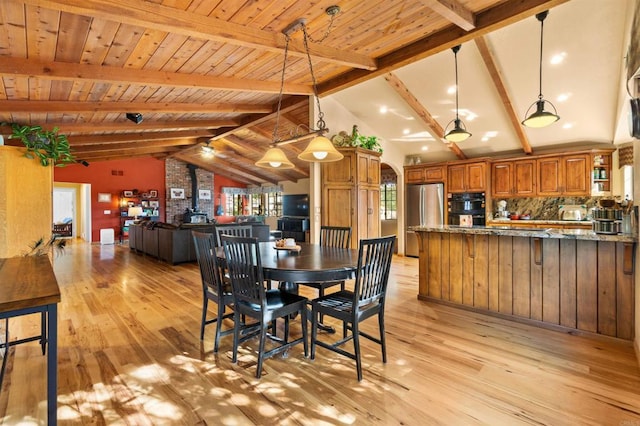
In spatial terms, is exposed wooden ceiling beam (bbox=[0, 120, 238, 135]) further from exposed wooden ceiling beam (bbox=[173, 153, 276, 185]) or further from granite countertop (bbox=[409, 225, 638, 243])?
granite countertop (bbox=[409, 225, 638, 243])

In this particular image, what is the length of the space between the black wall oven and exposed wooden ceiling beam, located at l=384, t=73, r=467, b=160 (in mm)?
918

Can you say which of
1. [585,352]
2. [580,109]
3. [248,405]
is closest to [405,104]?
[580,109]

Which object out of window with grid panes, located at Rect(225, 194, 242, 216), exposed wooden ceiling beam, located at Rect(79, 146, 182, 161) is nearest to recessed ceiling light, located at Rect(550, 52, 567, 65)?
exposed wooden ceiling beam, located at Rect(79, 146, 182, 161)

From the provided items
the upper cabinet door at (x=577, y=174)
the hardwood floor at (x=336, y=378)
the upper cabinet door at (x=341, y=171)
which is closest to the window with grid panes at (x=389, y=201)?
the upper cabinet door at (x=341, y=171)

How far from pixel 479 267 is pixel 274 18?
3.30 metres

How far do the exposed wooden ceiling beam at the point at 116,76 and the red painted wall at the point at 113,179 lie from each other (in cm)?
886

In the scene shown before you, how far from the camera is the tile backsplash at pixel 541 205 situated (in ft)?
19.4

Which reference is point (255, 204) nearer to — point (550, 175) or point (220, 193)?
point (220, 193)

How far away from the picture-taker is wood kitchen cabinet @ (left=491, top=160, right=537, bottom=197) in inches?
237

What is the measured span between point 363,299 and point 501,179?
5.38 m

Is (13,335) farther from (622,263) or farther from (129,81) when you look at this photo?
(622,263)

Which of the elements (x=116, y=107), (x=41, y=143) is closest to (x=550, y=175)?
(x=116, y=107)

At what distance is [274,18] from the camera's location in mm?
2924

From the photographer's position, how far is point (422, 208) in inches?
278
